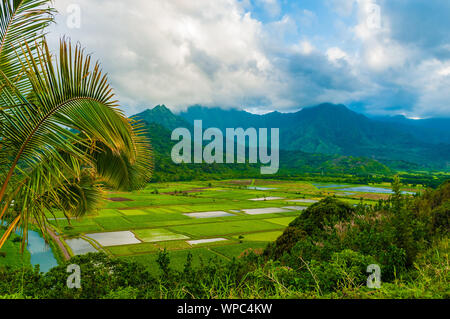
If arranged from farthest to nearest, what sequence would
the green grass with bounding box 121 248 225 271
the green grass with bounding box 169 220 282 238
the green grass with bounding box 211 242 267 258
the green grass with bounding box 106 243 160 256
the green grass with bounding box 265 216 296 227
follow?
1. the green grass with bounding box 265 216 296 227
2. the green grass with bounding box 169 220 282 238
3. the green grass with bounding box 211 242 267 258
4. the green grass with bounding box 106 243 160 256
5. the green grass with bounding box 121 248 225 271

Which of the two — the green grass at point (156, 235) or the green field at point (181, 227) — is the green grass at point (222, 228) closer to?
the green field at point (181, 227)

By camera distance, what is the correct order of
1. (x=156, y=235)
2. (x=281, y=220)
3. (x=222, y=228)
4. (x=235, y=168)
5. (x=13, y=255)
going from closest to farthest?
(x=13, y=255) < (x=156, y=235) < (x=222, y=228) < (x=281, y=220) < (x=235, y=168)

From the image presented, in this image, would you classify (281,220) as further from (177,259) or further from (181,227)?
(177,259)

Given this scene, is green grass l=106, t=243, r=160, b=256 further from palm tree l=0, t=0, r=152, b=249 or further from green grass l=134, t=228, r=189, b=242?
palm tree l=0, t=0, r=152, b=249

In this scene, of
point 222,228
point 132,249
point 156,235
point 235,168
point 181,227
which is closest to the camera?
point 132,249

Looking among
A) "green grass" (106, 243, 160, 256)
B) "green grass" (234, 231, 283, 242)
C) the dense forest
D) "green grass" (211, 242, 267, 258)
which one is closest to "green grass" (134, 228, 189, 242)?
"green grass" (106, 243, 160, 256)

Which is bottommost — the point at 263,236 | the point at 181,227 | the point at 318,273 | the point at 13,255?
the point at 263,236

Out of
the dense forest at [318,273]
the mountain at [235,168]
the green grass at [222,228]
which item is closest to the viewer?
the dense forest at [318,273]

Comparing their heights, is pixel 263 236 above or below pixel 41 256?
below

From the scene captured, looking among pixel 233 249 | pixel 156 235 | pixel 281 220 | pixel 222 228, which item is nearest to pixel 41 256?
pixel 156 235

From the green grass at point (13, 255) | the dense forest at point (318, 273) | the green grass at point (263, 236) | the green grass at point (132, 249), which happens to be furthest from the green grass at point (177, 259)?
the dense forest at point (318, 273)

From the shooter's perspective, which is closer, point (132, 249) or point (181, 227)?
point (132, 249)
